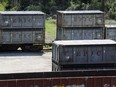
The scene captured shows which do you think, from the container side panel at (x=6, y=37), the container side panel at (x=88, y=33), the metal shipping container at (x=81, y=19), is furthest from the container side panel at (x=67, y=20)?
the container side panel at (x=6, y=37)

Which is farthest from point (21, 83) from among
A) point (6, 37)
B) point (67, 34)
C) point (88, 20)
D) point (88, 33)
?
point (88, 20)

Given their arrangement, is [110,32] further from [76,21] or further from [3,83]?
[3,83]

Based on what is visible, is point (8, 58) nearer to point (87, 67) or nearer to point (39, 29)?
point (39, 29)

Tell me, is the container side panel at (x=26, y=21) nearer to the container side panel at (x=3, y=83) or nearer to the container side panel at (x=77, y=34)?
the container side panel at (x=77, y=34)

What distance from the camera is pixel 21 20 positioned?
3262cm

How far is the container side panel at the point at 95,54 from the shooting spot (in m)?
22.0

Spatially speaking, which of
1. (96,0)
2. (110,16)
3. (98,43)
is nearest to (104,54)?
(98,43)

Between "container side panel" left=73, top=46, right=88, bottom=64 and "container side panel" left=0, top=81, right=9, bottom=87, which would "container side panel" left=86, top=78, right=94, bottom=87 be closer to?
"container side panel" left=0, top=81, right=9, bottom=87

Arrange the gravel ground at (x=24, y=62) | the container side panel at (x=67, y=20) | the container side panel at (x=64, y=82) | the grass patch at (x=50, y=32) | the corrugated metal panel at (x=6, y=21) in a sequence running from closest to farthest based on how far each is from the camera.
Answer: the container side panel at (x=64, y=82), the gravel ground at (x=24, y=62), the container side panel at (x=67, y=20), the corrugated metal panel at (x=6, y=21), the grass patch at (x=50, y=32)

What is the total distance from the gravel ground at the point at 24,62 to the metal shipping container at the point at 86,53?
479 centimetres

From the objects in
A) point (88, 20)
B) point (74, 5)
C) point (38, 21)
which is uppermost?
point (88, 20)

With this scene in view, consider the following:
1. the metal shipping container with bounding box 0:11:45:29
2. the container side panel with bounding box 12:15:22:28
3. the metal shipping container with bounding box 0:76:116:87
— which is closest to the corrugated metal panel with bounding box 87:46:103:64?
the metal shipping container with bounding box 0:76:116:87

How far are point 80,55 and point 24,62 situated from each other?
8.05 metres

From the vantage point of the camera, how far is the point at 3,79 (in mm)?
17234
